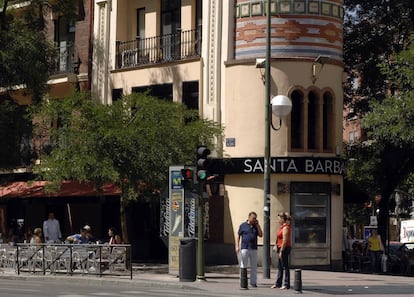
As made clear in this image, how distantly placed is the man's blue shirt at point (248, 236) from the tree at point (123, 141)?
198 inches

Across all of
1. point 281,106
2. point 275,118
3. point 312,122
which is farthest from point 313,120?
point 281,106

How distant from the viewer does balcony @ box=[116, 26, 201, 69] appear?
32.9 meters

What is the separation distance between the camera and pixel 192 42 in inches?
1297

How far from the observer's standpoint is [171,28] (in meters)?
34.2

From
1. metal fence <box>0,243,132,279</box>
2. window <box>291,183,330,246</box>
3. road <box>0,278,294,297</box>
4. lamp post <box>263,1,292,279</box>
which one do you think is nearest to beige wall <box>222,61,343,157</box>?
window <box>291,183,330,246</box>

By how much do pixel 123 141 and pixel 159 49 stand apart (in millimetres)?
8598

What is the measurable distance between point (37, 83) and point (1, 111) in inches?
61.2

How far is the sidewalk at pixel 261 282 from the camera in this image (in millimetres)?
20844

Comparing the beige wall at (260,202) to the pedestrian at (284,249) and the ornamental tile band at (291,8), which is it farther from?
the pedestrian at (284,249)

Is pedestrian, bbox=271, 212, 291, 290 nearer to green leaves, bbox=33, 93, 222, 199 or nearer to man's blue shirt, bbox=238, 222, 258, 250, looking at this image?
man's blue shirt, bbox=238, 222, 258, 250

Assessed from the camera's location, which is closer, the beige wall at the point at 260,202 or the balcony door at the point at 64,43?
the beige wall at the point at 260,202

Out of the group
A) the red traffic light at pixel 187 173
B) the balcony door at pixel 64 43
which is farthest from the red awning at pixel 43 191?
the red traffic light at pixel 187 173

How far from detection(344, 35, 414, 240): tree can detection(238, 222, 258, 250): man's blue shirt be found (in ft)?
22.1

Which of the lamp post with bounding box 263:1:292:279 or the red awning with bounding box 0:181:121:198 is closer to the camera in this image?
the lamp post with bounding box 263:1:292:279
